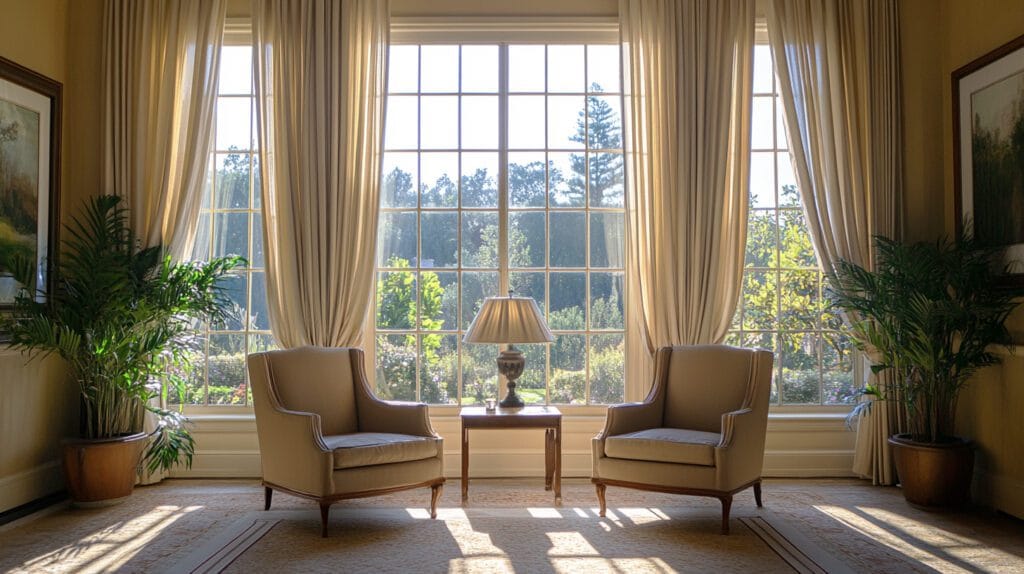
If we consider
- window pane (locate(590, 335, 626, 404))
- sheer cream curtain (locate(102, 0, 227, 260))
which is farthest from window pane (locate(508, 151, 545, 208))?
sheer cream curtain (locate(102, 0, 227, 260))

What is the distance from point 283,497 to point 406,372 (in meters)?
1.24

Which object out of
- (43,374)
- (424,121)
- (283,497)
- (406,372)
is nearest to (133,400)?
(43,374)

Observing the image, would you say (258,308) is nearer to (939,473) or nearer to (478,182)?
(478,182)

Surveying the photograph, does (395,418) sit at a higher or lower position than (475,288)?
lower

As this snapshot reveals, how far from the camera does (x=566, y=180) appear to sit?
5.64 meters

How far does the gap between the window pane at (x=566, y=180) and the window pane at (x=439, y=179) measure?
0.72m

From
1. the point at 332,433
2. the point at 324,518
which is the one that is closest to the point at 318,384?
the point at 332,433

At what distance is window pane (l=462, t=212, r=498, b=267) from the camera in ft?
18.5

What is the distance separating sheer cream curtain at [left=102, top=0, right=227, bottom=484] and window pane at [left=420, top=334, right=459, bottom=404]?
1892 mm

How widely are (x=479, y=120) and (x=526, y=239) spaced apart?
970mm

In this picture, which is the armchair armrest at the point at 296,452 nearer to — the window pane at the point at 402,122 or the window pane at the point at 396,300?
the window pane at the point at 396,300

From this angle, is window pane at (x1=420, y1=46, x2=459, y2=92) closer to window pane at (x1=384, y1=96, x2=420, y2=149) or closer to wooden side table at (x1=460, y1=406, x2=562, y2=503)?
window pane at (x1=384, y1=96, x2=420, y2=149)

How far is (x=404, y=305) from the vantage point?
18.4 ft

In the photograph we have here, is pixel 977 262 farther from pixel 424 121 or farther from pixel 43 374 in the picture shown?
pixel 43 374
